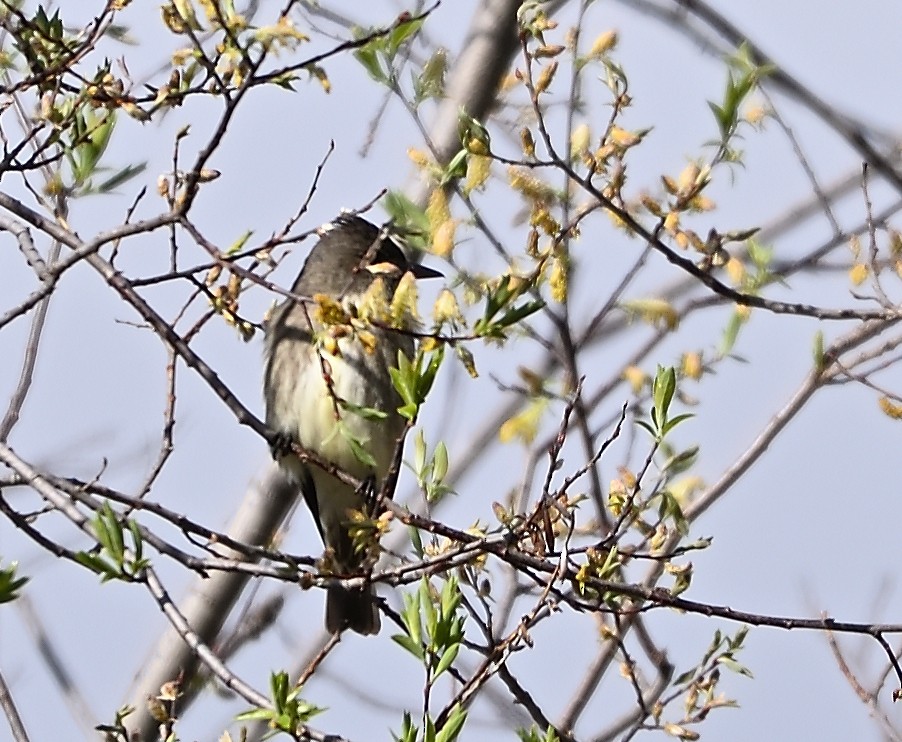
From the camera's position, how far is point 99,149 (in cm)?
412

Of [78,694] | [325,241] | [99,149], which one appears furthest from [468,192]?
[325,241]

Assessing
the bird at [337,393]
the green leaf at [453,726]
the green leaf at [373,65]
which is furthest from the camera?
the bird at [337,393]

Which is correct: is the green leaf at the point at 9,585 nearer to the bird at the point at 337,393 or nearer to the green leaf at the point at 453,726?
the green leaf at the point at 453,726

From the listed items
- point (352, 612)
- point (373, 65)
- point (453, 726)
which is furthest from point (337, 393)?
point (453, 726)

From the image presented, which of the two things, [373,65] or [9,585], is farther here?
[373,65]

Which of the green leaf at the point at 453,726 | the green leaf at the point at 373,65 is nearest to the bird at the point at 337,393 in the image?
the green leaf at the point at 373,65

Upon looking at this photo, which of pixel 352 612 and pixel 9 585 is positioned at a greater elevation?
pixel 352 612

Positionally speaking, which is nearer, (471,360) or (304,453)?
(471,360)

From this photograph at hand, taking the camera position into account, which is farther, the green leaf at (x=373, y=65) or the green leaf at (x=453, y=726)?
the green leaf at (x=373, y=65)

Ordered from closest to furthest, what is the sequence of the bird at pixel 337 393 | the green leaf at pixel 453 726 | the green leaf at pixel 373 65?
the green leaf at pixel 453 726 < the green leaf at pixel 373 65 < the bird at pixel 337 393

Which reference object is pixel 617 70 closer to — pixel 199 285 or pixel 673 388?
pixel 673 388

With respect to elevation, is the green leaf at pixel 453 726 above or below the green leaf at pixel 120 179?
below

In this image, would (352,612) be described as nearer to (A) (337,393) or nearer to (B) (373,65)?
(A) (337,393)

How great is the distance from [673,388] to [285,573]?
95cm
